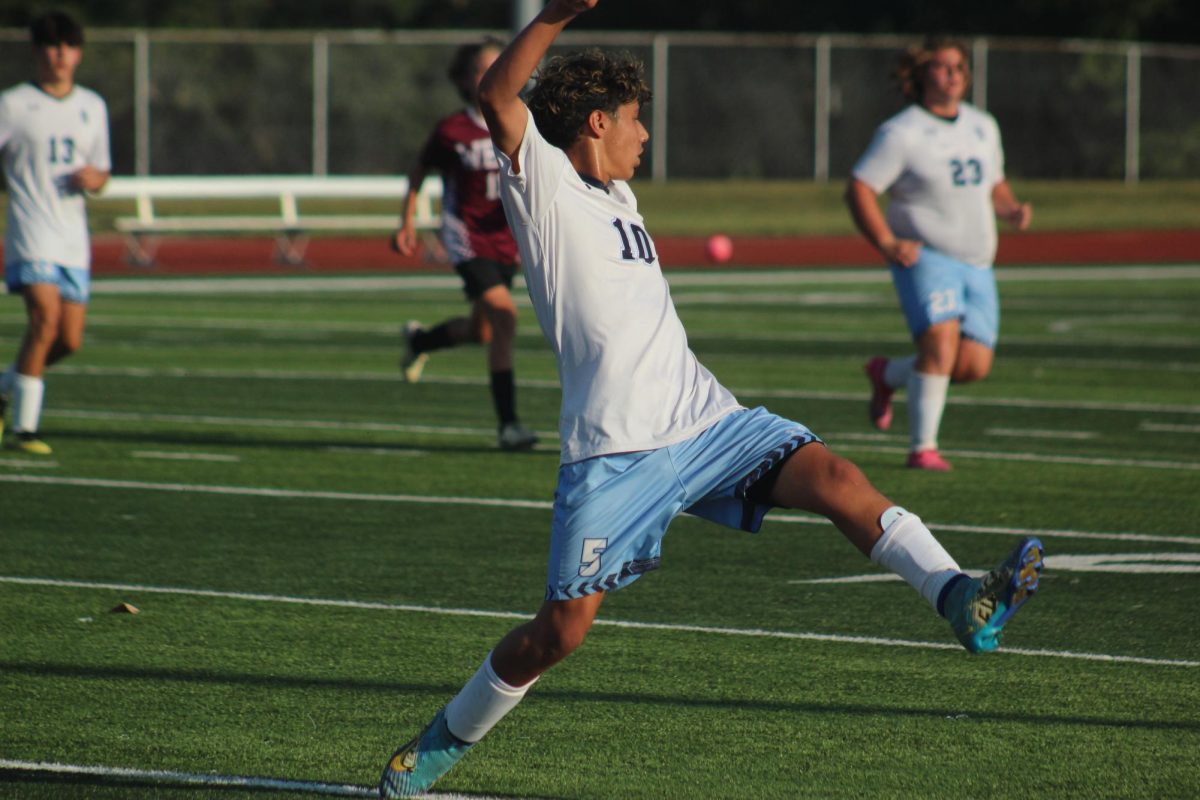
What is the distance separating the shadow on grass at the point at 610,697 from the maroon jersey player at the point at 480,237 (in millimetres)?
5086

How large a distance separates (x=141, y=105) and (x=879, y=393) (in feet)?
70.2

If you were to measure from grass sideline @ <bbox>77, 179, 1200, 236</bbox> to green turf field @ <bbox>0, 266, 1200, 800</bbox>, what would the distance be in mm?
18176

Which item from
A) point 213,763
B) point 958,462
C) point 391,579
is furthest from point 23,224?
point 213,763

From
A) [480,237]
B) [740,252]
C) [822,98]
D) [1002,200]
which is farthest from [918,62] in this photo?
[822,98]

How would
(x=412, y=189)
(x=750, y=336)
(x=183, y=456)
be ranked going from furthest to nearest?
(x=750, y=336), (x=412, y=189), (x=183, y=456)

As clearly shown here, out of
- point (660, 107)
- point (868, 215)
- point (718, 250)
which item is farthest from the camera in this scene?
point (660, 107)

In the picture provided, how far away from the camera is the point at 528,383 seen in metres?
14.6

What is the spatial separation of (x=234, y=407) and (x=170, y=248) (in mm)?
18247

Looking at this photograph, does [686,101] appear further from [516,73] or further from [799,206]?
[516,73]

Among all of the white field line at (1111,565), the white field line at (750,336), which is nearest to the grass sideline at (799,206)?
the white field line at (750,336)

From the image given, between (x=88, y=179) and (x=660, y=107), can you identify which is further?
(x=660, y=107)

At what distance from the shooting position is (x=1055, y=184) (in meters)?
34.7

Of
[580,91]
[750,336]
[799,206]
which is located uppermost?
[580,91]

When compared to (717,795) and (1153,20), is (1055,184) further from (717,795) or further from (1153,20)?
(717,795)
